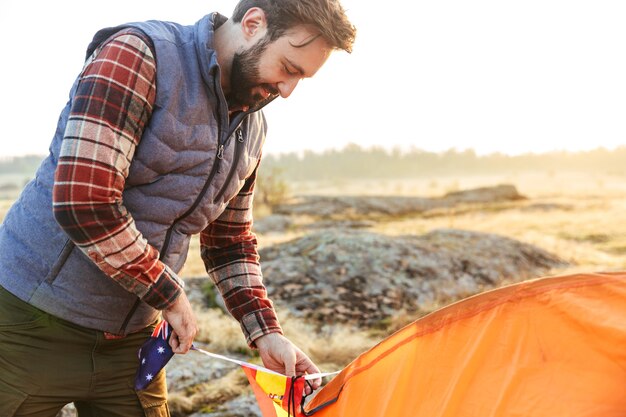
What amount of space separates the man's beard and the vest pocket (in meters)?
0.68

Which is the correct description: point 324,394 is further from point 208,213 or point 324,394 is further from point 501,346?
point 208,213

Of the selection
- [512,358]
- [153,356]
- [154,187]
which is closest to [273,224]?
→ [153,356]

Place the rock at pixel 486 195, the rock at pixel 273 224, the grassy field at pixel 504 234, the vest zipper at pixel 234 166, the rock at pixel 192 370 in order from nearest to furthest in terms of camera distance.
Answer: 1. the vest zipper at pixel 234 166
2. the rock at pixel 192 370
3. the grassy field at pixel 504 234
4. the rock at pixel 273 224
5. the rock at pixel 486 195

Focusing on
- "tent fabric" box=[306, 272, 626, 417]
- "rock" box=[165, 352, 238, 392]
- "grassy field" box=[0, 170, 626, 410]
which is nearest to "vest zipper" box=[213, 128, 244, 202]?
"tent fabric" box=[306, 272, 626, 417]

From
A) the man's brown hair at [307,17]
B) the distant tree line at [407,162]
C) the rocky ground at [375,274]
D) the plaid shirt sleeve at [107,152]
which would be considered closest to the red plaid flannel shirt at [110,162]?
the plaid shirt sleeve at [107,152]

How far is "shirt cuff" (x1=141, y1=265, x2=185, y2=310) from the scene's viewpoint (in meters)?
1.89

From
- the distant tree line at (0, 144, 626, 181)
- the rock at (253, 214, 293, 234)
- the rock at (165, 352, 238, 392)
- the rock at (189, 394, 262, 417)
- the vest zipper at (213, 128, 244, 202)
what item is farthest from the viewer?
the distant tree line at (0, 144, 626, 181)

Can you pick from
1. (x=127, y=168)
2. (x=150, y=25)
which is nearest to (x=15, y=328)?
(x=127, y=168)

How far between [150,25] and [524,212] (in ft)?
59.2

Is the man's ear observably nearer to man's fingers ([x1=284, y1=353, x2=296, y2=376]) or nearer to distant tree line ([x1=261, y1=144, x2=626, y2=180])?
man's fingers ([x1=284, y1=353, x2=296, y2=376])

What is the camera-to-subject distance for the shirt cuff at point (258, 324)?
2467mm

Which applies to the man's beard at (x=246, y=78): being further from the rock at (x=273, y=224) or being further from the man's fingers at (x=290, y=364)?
the rock at (x=273, y=224)

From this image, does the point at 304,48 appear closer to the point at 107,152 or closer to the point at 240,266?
the point at 107,152

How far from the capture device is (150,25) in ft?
6.25
